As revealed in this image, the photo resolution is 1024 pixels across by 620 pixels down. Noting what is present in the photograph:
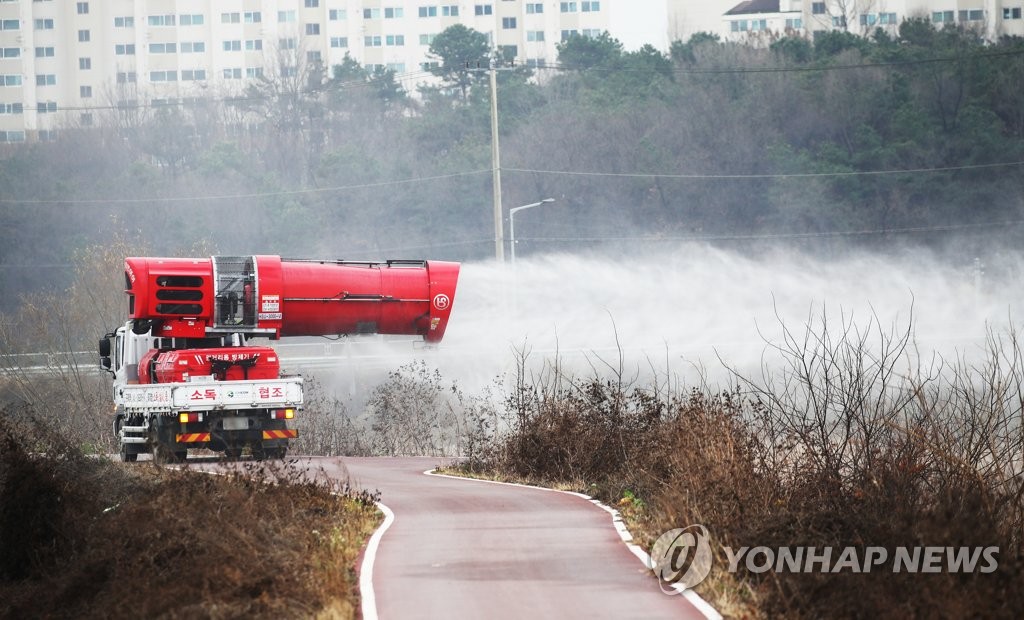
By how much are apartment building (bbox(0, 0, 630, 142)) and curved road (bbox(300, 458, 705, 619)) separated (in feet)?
344

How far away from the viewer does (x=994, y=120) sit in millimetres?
73500

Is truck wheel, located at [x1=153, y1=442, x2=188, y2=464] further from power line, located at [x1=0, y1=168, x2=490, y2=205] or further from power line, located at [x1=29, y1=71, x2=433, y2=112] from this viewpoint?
power line, located at [x1=29, y1=71, x2=433, y2=112]

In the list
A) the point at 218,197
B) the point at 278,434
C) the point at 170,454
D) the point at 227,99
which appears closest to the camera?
the point at 170,454

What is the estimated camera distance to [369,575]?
1402cm

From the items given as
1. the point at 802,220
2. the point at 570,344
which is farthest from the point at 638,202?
the point at 570,344

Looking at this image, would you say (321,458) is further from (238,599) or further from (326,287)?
(238,599)

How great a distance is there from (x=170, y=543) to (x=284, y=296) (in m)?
12.9

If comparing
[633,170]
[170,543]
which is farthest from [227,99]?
[170,543]

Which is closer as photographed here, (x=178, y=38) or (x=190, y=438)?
(x=190, y=438)

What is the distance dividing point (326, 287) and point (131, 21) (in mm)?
104903

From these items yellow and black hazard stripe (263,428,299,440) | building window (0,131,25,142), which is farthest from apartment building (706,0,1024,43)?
yellow and black hazard stripe (263,428,299,440)

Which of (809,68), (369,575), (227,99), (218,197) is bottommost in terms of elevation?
(369,575)

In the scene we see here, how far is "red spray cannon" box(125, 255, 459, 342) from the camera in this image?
26.2 meters

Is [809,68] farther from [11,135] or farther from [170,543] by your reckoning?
[170,543]
